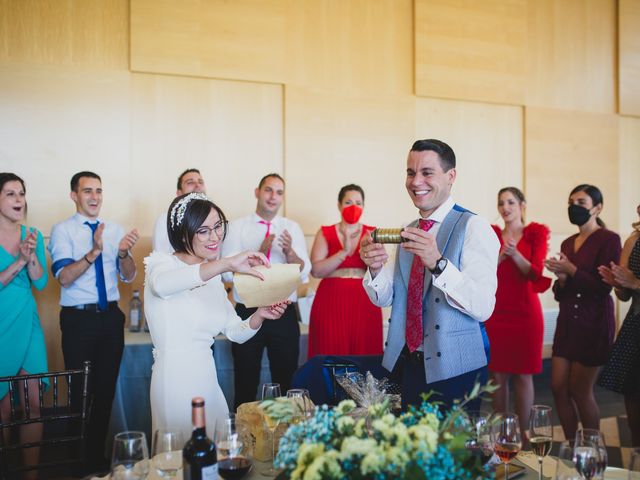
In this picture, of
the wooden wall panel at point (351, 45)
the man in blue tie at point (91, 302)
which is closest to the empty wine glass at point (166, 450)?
the man in blue tie at point (91, 302)

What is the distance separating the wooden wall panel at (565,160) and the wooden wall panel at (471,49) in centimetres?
50

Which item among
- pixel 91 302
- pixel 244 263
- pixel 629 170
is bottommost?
pixel 91 302

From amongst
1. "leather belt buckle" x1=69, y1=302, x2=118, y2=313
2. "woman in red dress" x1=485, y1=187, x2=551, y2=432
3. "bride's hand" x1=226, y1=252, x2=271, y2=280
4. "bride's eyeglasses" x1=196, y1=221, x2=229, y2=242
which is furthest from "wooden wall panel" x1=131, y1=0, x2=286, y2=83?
"bride's hand" x1=226, y1=252, x2=271, y2=280

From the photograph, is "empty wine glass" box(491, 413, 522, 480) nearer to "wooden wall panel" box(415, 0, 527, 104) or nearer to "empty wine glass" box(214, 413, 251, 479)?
"empty wine glass" box(214, 413, 251, 479)

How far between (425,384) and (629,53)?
6.02 metres

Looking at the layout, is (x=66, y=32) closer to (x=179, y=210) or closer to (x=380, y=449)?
(x=179, y=210)

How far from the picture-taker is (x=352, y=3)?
17.4ft

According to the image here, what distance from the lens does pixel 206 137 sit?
4793mm

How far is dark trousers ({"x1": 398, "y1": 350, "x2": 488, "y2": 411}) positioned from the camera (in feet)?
6.77

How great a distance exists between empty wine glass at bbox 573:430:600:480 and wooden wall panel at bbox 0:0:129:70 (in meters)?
4.48

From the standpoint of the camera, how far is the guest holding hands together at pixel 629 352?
287 centimetres

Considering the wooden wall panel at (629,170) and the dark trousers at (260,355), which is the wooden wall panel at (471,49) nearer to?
the wooden wall panel at (629,170)

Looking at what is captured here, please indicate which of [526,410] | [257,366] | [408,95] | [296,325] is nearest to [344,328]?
[296,325]

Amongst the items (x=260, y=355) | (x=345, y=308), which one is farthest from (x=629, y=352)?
(x=260, y=355)
